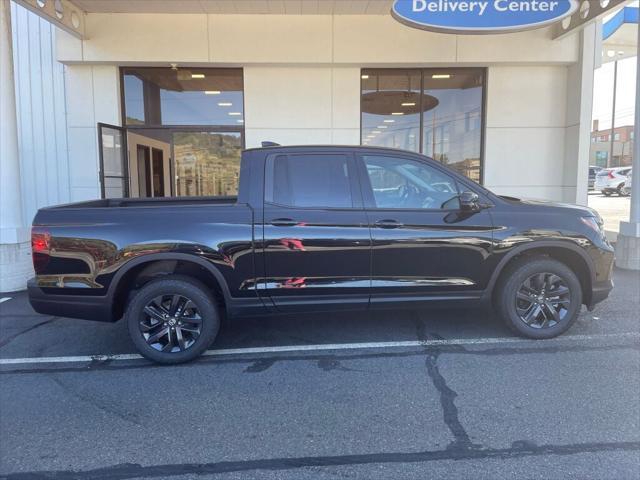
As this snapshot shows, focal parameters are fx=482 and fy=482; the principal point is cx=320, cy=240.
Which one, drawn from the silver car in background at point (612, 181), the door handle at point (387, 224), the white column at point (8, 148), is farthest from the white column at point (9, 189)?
the silver car in background at point (612, 181)

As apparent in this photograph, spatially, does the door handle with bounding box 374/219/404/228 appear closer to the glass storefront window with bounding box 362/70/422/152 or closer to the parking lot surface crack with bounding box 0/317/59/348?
the parking lot surface crack with bounding box 0/317/59/348

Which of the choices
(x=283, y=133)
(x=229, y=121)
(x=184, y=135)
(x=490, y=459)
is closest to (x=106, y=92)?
(x=184, y=135)

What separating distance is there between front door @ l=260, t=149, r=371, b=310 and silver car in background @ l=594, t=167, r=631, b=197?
1142 inches

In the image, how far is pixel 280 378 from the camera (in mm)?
3922

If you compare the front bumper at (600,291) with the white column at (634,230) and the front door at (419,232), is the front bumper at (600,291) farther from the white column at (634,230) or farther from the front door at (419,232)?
the white column at (634,230)

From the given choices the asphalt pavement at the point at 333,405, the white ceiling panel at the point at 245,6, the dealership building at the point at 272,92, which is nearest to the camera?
the asphalt pavement at the point at 333,405

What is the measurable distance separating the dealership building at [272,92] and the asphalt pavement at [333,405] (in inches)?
203

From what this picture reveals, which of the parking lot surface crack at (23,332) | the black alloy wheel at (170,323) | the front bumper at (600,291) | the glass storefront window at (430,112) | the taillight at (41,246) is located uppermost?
the glass storefront window at (430,112)

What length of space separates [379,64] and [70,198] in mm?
6516

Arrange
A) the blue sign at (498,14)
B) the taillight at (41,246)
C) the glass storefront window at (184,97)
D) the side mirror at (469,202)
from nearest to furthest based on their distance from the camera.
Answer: the taillight at (41,246)
the side mirror at (469,202)
the blue sign at (498,14)
the glass storefront window at (184,97)

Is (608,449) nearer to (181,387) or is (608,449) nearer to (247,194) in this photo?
(181,387)

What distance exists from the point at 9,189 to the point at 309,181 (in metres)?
5.22

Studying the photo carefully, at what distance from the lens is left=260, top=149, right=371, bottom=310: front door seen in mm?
4230

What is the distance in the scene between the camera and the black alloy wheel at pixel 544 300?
4621 mm
